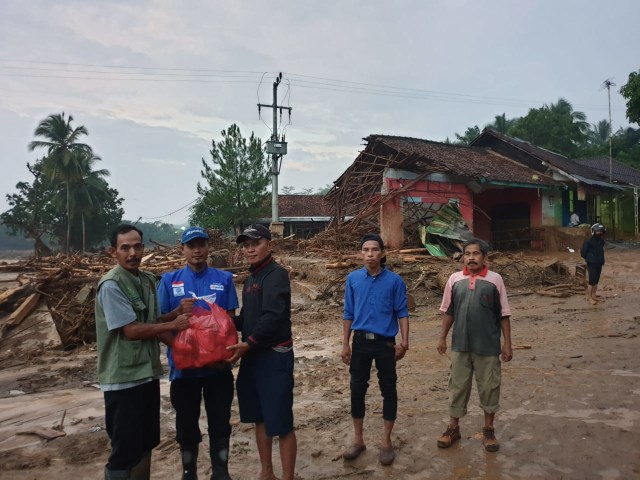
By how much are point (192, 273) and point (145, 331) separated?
0.53 m

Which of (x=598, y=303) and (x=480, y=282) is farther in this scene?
(x=598, y=303)

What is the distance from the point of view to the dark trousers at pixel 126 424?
246cm

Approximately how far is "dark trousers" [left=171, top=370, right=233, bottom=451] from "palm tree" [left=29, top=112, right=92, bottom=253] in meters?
36.1

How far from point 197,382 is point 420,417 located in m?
2.18

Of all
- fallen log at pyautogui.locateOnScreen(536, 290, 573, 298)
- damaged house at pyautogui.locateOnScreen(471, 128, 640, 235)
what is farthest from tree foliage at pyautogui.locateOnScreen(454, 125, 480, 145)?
fallen log at pyautogui.locateOnScreen(536, 290, 573, 298)

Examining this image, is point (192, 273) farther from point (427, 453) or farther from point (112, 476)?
point (427, 453)

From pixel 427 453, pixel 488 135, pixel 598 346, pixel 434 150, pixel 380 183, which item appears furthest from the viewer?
pixel 488 135

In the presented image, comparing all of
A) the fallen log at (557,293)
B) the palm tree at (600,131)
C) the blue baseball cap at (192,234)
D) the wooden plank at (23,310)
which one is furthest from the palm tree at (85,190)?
the palm tree at (600,131)

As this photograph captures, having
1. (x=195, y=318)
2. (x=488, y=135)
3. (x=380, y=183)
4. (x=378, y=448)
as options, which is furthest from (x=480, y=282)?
(x=488, y=135)

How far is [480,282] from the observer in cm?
344

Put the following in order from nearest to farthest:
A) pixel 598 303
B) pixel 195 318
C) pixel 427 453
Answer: pixel 195 318, pixel 427 453, pixel 598 303

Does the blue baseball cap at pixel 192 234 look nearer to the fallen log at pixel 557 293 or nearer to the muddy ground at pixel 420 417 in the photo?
the muddy ground at pixel 420 417


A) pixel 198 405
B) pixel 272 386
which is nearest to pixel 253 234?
pixel 272 386

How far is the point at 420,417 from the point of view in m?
3.96
